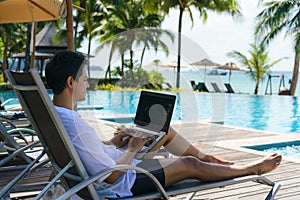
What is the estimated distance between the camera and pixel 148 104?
9.40ft

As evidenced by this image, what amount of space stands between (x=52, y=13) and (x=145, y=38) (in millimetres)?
2314

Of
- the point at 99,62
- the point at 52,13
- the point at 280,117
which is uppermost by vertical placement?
the point at 52,13

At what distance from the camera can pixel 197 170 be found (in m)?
2.51

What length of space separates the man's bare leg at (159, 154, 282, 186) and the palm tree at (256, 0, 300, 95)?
17.9 meters

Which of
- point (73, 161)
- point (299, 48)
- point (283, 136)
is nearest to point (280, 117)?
point (283, 136)

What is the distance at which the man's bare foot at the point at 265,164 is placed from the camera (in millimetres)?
2719

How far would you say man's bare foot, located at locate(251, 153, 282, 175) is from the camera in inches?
107

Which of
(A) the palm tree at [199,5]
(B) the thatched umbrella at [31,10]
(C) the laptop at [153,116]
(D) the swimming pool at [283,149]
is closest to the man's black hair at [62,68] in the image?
(C) the laptop at [153,116]

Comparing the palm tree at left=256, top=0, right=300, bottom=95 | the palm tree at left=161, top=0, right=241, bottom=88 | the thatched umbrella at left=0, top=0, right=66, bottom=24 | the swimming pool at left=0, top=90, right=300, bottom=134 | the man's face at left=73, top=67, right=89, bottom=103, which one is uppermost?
the palm tree at left=161, top=0, right=241, bottom=88

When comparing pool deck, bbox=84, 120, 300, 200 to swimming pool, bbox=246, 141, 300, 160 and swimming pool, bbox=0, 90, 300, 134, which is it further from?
swimming pool, bbox=0, 90, 300, 134

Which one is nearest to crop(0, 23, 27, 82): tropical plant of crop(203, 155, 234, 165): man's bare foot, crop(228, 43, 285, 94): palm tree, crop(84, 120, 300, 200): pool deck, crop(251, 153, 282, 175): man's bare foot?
crop(228, 43, 285, 94): palm tree

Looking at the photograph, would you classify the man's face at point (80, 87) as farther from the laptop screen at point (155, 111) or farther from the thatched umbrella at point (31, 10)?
the thatched umbrella at point (31, 10)

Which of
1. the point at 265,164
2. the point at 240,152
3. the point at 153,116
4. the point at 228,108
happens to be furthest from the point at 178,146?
the point at 228,108

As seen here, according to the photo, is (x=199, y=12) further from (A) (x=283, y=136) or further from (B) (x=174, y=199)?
(B) (x=174, y=199)
